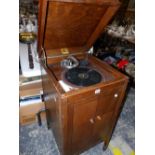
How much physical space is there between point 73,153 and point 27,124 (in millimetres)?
686

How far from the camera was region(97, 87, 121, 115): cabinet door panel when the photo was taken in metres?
0.88

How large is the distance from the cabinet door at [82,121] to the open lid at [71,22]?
0.46 m

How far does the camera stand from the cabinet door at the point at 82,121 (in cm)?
83

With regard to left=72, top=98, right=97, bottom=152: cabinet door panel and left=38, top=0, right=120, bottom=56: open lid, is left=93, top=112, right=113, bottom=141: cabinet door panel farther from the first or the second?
left=38, top=0, right=120, bottom=56: open lid

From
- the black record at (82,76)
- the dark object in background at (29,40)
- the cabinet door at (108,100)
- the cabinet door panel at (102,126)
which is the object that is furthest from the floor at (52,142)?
the black record at (82,76)

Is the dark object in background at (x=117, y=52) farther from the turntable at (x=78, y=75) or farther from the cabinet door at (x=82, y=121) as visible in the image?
the cabinet door at (x=82, y=121)

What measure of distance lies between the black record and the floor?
2.69 feet

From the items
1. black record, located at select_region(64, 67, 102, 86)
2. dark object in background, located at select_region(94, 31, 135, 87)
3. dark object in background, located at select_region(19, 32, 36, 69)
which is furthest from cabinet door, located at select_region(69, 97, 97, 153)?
dark object in background, located at select_region(94, 31, 135, 87)

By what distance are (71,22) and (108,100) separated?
0.55 meters

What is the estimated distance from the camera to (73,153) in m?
1.14
